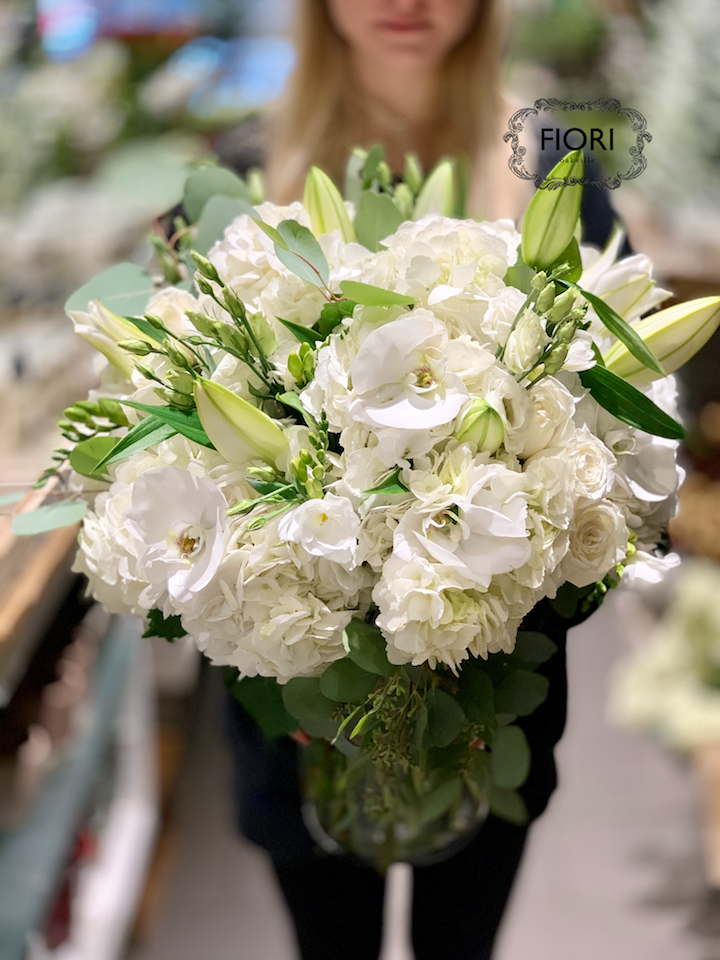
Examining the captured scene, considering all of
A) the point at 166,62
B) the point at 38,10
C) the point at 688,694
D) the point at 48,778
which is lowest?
the point at 688,694

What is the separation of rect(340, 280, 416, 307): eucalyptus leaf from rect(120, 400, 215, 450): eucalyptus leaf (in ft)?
0.42

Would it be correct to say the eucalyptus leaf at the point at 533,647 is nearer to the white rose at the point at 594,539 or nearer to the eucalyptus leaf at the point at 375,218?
the white rose at the point at 594,539

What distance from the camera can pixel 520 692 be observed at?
1.99ft

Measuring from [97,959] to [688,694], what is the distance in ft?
3.83

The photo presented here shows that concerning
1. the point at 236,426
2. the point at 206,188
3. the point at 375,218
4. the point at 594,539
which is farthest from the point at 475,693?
the point at 206,188

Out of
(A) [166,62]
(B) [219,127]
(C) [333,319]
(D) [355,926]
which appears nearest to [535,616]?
(C) [333,319]

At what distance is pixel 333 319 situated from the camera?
21.2 inches

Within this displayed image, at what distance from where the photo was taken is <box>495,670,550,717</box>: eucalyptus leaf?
603 mm

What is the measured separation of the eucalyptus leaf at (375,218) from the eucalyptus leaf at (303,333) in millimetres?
113

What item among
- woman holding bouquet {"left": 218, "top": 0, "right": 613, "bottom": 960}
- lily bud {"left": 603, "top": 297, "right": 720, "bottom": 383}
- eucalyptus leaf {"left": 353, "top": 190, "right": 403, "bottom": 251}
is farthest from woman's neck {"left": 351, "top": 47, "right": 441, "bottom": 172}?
lily bud {"left": 603, "top": 297, "right": 720, "bottom": 383}

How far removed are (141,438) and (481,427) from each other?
0.23m

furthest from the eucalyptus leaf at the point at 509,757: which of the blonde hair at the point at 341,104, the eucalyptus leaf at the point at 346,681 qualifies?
the blonde hair at the point at 341,104

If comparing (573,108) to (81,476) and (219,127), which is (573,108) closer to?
(81,476)

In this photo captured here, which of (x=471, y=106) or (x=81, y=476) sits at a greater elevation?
(x=471, y=106)
